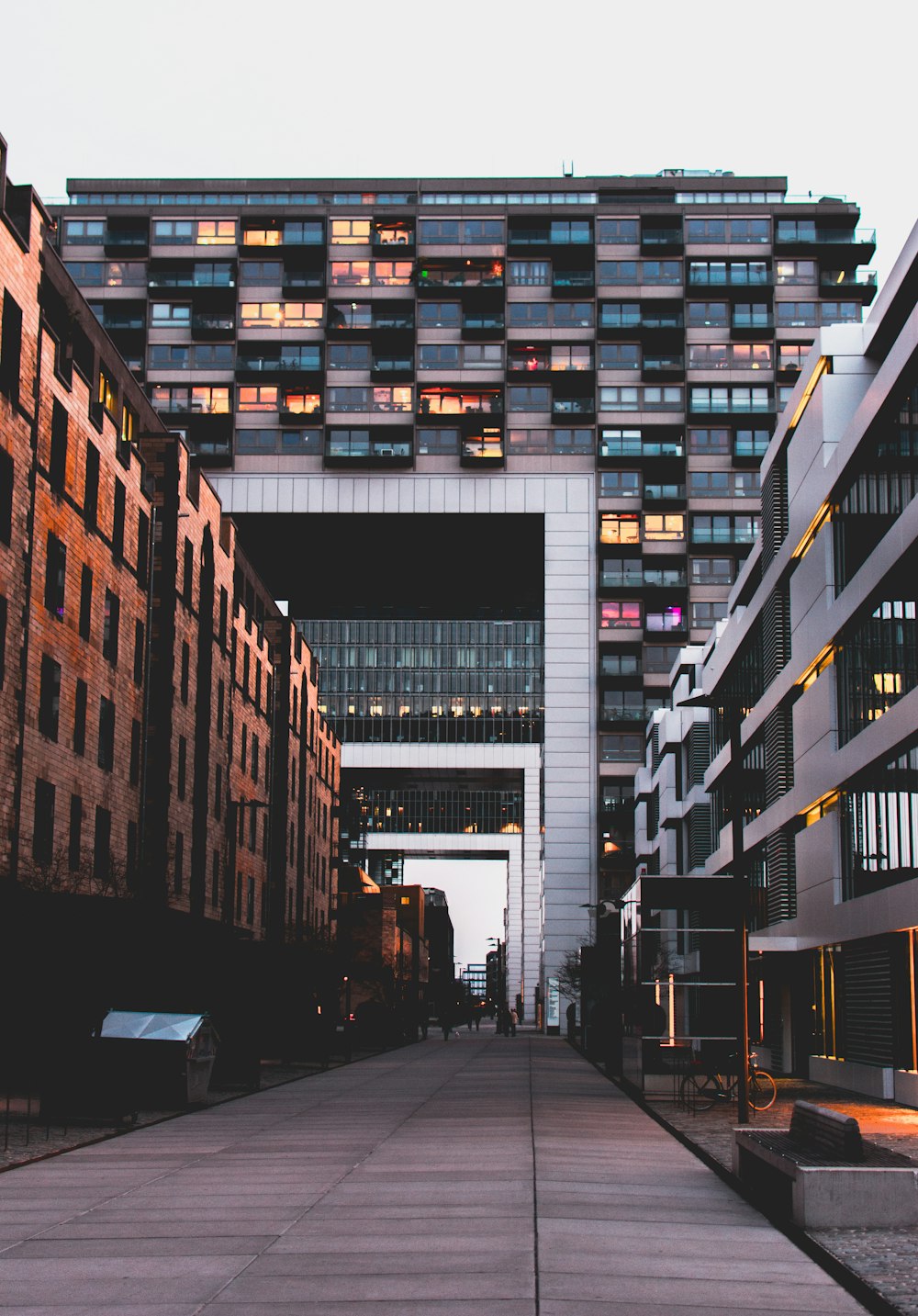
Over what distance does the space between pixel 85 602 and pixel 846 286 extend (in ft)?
271

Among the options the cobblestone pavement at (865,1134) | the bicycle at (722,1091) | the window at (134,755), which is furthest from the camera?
the window at (134,755)

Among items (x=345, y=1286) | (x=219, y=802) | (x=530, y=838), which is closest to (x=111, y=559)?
(x=219, y=802)

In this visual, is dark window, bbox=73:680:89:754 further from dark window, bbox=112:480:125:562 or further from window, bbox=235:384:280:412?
window, bbox=235:384:280:412

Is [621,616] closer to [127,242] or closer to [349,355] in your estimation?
[349,355]


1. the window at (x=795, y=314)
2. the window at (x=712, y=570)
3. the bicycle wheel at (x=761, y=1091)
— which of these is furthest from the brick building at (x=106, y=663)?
the window at (x=795, y=314)

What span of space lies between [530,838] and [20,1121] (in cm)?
12332

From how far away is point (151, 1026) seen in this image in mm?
28734

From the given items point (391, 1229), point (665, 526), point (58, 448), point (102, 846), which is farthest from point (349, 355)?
point (391, 1229)

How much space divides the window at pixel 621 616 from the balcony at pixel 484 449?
13.2 meters

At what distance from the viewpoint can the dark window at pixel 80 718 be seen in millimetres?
42969

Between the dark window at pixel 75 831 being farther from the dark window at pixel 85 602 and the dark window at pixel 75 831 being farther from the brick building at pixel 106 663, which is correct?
the dark window at pixel 85 602

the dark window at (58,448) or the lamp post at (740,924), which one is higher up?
the dark window at (58,448)

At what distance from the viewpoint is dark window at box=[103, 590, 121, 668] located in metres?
46.6

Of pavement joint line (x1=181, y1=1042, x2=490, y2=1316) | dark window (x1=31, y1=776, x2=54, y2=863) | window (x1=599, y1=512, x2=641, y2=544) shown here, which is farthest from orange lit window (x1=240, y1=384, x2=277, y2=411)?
pavement joint line (x1=181, y1=1042, x2=490, y2=1316)
